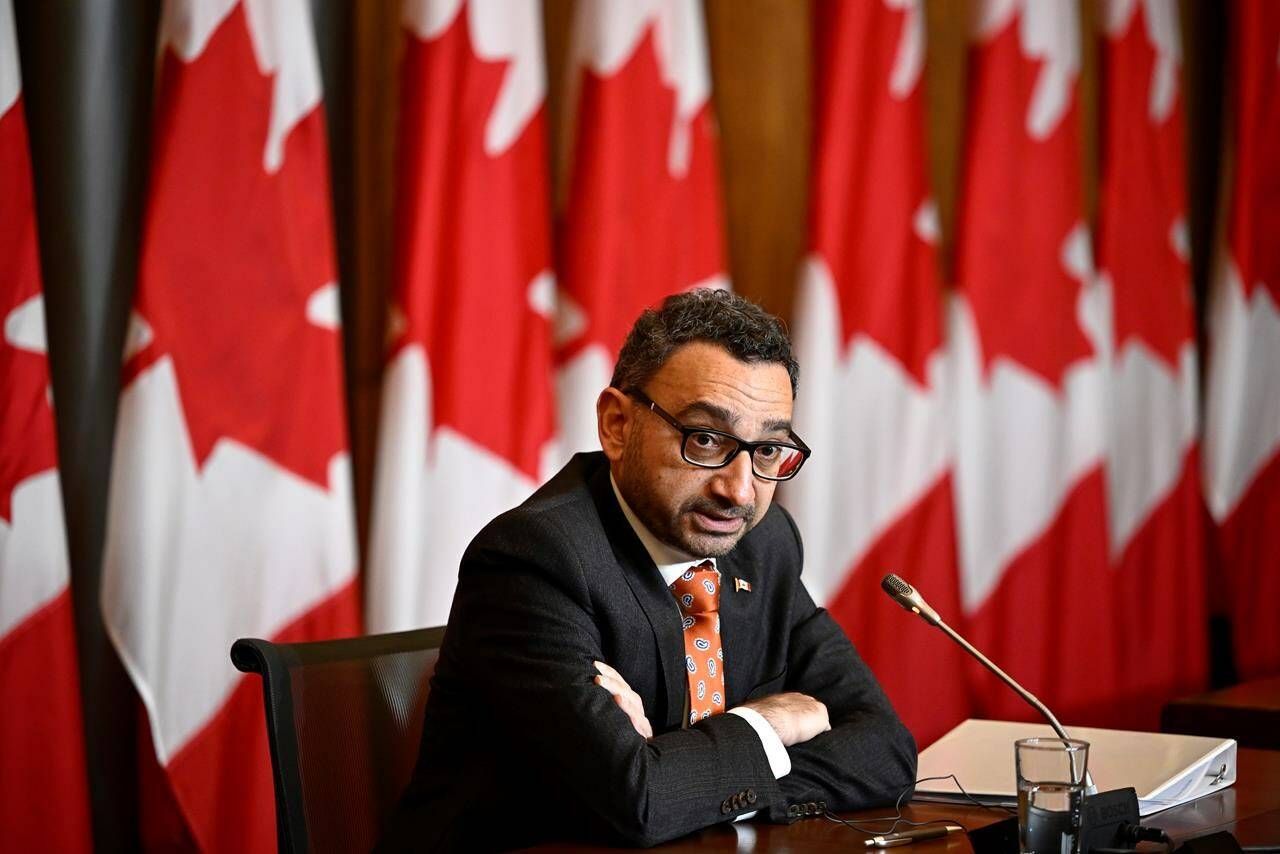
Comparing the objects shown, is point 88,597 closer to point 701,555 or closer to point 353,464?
point 353,464

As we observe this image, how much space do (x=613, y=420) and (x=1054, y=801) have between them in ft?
2.93

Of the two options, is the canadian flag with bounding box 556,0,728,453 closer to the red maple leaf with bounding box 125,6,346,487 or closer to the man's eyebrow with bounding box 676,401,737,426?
the red maple leaf with bounding box 125,6,346,487

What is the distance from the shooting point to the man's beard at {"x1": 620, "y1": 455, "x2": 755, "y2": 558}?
2104mm

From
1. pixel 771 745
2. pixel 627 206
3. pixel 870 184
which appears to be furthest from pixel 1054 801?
pixel 870 184

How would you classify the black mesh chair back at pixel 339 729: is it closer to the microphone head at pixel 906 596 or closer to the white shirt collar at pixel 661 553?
the white shirt collar at pixel 661 553

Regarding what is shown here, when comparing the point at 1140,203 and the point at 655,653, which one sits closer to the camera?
the point at 655,653

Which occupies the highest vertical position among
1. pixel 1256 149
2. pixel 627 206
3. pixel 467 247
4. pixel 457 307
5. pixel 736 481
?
pixel 1256 149

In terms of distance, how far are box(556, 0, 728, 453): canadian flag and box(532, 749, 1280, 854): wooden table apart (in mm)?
1458

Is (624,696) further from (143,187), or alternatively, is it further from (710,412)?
(143,187)

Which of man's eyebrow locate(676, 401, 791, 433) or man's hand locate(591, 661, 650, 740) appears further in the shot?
man's eyebrow locate(676, 401, 791, 433)

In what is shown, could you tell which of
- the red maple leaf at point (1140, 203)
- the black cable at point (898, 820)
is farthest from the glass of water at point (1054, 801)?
the red maple leaf at point (1140, 203)

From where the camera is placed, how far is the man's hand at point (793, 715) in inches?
80.3

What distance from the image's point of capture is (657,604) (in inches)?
82.4

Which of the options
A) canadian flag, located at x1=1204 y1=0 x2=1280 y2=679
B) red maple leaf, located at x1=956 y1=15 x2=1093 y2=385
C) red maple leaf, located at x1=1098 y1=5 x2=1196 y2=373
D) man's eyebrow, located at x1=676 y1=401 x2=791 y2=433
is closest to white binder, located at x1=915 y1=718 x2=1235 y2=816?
man's eyebrow, located at x1=676 y1=401 x2=791 y2=433
